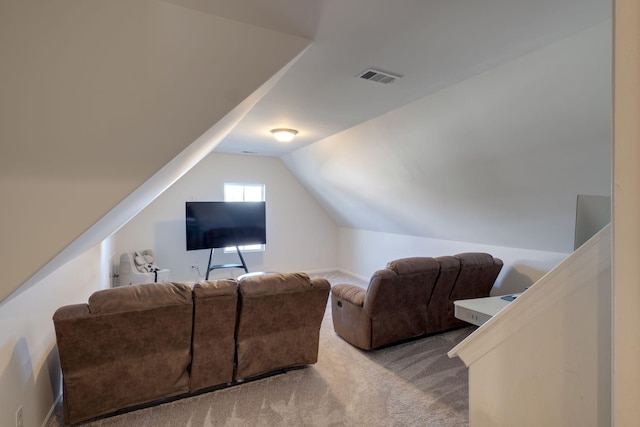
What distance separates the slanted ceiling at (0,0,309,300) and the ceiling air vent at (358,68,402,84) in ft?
3.86

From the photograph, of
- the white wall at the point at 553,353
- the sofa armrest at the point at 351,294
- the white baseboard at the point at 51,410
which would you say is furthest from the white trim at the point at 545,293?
the white baseboard at the point at 51,410

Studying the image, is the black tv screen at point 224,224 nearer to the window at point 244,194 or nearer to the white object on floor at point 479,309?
the window at point 244,194

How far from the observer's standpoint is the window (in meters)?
6.53

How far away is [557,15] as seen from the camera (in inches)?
71.7

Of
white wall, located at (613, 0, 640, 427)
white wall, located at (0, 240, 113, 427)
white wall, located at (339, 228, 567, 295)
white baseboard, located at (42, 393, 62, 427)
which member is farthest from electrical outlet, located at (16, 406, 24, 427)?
white wall, located at (339, 228, 567, 295)

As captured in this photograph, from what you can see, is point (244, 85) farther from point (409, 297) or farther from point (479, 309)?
point (409, 297)

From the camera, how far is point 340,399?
2553 mm

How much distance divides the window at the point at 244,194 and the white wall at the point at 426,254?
6.70 ft

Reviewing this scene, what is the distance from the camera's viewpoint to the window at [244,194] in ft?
21.4

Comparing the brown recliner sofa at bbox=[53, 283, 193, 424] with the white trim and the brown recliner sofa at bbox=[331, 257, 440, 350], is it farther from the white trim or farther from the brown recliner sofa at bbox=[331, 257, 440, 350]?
the white trim

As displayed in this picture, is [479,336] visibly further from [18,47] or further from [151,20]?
[18,47]

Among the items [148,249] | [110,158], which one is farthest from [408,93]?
[148,249]

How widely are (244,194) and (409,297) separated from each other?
444cm

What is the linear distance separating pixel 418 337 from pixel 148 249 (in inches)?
188
